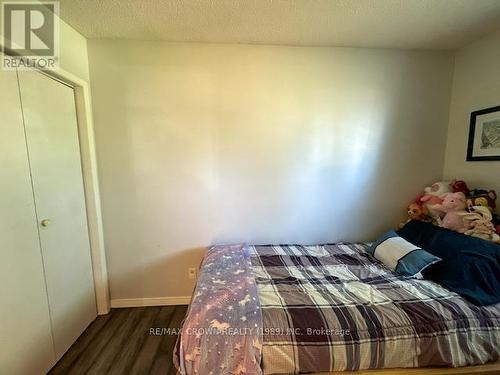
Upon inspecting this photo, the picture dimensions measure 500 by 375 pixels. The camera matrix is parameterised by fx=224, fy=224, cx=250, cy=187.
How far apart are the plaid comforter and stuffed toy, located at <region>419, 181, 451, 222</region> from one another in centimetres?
86

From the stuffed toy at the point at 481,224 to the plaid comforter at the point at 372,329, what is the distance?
1.91 feet

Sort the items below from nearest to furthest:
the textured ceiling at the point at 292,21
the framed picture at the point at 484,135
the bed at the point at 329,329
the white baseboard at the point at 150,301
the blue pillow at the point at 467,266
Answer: the bed at the point at 329,329 → the blue pillow at the point at 467,266 → the textured ceiling at the point at 292,21 → the framed picture at the point at 484,135 → the white baseboard at the point at 150,301

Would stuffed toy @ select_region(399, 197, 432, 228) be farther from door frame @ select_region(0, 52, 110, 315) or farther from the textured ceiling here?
door frame @ select_region(0, 52, 110, 315)

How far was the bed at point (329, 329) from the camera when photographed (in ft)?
3.76

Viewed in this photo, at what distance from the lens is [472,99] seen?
2.07 metres

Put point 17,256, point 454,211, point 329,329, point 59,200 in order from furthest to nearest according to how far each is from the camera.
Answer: point 454,211 < point 59,200 < point 17,256 < point 329,329

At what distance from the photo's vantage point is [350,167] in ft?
7.59

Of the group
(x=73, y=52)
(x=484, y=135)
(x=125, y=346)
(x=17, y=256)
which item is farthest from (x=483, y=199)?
(x=73, y=52)

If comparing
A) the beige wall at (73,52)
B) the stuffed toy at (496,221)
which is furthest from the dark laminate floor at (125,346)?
the stuffed toy at (496,221)

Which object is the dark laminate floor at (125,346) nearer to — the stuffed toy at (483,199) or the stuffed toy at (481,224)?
the stuffed toy at (481,224)

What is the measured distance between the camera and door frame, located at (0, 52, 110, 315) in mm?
1928

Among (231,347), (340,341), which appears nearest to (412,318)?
(340,341)

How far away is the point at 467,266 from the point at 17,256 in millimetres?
2878

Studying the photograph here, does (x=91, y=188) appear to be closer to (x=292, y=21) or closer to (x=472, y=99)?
(x=292, y=21)
